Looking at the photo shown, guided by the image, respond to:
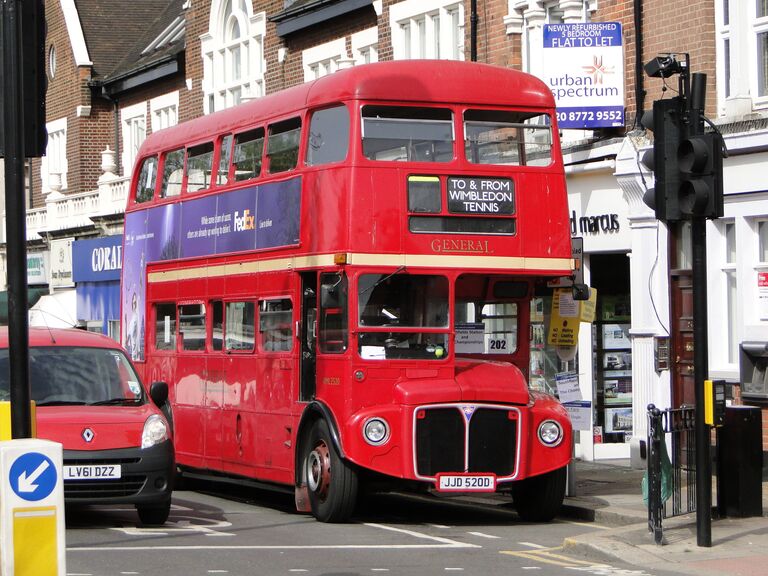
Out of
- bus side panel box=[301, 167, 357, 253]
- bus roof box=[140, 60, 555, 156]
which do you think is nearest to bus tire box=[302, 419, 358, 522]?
bus side panel box=[301, 167, 357, 253]

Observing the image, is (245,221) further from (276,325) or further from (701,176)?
(701,176)

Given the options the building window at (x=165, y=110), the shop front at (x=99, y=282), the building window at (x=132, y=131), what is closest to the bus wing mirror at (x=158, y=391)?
the shop front at (x=99, y=282)

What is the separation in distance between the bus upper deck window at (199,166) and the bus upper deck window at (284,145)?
183 cm

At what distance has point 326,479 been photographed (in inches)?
586

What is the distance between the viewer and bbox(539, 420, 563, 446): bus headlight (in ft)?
48.8

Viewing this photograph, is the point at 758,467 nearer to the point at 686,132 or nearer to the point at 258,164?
the point at 686,132

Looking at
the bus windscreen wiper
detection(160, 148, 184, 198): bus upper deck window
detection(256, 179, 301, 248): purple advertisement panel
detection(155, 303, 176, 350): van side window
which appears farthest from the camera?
detection(155, 303, 176, 350): van side window

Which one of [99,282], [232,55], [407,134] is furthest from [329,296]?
[99,282]

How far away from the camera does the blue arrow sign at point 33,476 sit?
7.95 metres

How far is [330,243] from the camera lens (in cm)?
1505

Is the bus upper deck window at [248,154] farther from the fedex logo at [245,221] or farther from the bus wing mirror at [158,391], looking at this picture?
the bus wing mirror at [158,391]

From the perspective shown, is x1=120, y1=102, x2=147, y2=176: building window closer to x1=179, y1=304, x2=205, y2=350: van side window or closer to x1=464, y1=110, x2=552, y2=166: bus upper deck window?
x1=179, y1=304, x2=205, y2=350: van side window

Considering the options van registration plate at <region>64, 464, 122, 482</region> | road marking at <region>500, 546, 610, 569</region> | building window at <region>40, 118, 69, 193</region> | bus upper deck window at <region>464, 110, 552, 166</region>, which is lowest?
road marking at <region>500, 546, 610, 569</region>

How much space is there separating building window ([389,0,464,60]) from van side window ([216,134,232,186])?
7912 mm
